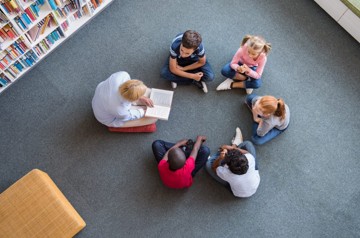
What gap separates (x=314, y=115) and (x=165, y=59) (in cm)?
160

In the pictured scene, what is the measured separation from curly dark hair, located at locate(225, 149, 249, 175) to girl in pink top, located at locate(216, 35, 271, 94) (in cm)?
84

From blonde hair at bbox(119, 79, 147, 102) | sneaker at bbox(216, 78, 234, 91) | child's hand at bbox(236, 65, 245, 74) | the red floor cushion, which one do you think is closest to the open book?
the red floor cushion

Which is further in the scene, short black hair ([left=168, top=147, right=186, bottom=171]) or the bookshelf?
the bookshelf

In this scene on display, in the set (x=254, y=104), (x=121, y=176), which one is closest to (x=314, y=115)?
(x=254, y=104)

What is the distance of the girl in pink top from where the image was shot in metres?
2.76

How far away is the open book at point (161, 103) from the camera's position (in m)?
2.87

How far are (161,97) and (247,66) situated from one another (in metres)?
0.87

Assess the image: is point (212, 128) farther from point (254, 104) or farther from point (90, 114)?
point (90, 114)

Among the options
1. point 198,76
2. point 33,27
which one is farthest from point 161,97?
point 33,27

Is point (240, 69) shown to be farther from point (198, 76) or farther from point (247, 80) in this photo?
point (198, 76)

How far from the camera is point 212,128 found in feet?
10.1

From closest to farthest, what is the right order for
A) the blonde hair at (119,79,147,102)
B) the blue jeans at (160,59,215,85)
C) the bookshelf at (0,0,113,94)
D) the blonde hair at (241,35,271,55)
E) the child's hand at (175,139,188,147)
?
the blonde hair at (119,79,147,102), the bookshelf at (0,0,113,94), the blonde hair at (241,35,271,55), the child's hand at (175,139,188,147), the blue jeans at (160,59,215,85)

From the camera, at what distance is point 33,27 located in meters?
2.83

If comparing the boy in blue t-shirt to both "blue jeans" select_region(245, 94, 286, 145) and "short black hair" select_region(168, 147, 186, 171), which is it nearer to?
"blue jeans" select_region(245, 94, 286, 145)
